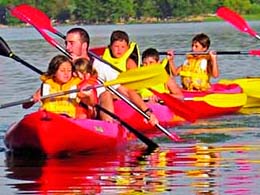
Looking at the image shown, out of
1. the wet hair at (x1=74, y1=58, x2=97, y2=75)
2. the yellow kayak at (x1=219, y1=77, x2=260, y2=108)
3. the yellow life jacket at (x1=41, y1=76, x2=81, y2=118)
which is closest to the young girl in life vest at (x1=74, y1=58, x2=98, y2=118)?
the wet hair at (x1=74, y1=58, x2=97, y2=75)

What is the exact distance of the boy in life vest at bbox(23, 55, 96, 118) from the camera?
1044 centimetres

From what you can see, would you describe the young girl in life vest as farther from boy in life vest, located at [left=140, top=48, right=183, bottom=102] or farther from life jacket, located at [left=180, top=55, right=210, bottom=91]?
life jacket, located at [left=180, top=55, right=210, bottom=91]

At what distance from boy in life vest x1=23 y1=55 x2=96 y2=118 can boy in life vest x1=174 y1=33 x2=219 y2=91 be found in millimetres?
4433

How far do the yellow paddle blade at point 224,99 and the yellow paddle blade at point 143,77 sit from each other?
3.60 m

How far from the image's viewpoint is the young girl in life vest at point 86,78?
1067 centimetres

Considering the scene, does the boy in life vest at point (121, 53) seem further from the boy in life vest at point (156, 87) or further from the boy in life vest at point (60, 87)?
the boy in life vest at point (60, 87)

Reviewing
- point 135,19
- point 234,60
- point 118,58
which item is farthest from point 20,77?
point 135,19

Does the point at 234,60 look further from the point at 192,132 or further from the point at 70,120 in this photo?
the point at 70,120

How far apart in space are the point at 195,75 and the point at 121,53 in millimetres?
2557

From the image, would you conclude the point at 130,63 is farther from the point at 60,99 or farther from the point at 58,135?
the point at 58,135

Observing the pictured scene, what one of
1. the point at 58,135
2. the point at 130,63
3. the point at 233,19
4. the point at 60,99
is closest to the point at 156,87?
the point at 130,63

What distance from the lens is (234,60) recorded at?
2595 cm

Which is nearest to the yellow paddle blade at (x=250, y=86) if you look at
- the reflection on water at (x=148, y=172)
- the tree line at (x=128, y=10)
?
the reflection on water at (x=148, y=172)

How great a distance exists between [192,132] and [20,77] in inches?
382
